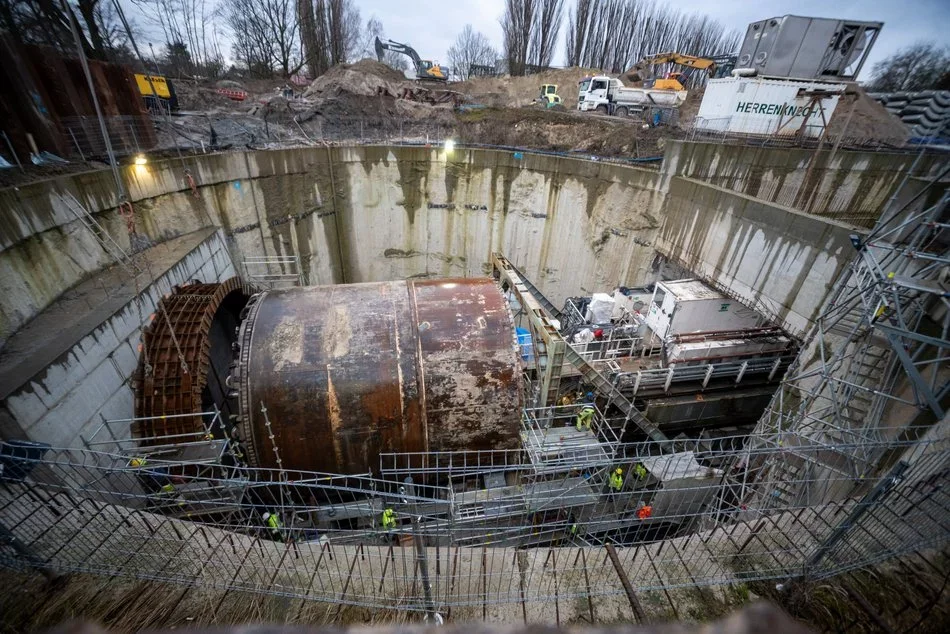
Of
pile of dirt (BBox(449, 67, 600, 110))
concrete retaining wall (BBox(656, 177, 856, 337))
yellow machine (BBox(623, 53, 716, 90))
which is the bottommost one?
concrete retaining wall (BBox(656, 177, 856, 337))

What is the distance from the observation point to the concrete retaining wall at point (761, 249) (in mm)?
7887

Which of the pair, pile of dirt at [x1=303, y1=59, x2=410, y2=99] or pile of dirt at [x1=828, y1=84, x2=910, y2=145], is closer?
pile of dirt at [x1=828, y1=84, x2=910, y2=145]

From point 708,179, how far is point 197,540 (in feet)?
46.9

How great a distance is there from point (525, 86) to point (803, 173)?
72.5 ft

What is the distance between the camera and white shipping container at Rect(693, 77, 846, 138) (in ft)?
47.8

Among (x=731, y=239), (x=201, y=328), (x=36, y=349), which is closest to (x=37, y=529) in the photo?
(x=36, y=349)

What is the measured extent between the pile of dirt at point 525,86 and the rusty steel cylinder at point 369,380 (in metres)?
25.3

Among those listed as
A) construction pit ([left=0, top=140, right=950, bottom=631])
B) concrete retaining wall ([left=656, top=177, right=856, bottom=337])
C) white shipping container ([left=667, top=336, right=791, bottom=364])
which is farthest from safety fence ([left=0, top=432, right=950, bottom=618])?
white shipping container ([left=667, top=336, right=791, bottom=364])

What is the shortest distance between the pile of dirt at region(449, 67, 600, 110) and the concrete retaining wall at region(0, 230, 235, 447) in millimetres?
25864

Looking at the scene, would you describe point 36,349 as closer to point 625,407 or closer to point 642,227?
point 625,407

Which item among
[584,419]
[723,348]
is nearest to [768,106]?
[723,348]

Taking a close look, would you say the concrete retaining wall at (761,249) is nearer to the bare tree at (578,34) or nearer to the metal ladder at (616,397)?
the metal ladder at (616,397)

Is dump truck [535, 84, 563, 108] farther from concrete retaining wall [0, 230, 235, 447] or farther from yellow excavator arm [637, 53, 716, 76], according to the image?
concrete retaining wall [0, 230, 235, 447]

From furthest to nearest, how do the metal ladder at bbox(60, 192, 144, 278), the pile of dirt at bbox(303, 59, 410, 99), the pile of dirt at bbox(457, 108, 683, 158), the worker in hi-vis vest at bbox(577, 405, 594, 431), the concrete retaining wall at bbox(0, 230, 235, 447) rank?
1. the pile of dirt at bbox(303, 59, 410, 99)
2. the pile of dirt at bbox(457, 108, 683, 158)
3. the worker in hi-vis vest at bbox(577, 405, 594, 431)
4. the metal ladder at bbox(60, 192, 144, 278)
5. the concrete retaining wall at bbox(0, 230, 235, 447)
